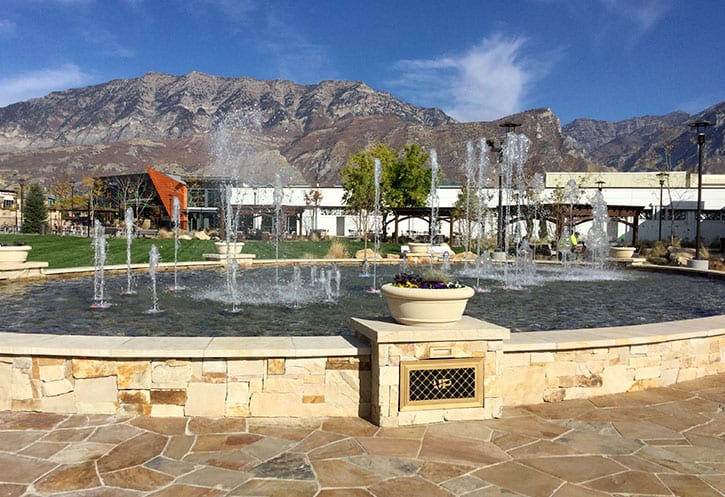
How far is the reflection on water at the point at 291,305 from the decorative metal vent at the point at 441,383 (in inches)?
113

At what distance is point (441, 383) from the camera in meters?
4.65

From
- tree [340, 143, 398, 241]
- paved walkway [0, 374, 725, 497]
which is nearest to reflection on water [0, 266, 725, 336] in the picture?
paved walkway [0, 374, 725, 497]

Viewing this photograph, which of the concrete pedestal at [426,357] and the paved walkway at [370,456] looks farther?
the concrete pedestal at [426,357]

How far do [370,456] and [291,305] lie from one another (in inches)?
249

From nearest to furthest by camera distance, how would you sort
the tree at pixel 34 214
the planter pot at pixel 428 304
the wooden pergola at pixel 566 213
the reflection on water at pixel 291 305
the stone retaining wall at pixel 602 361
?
1. the planter pot at pixel 428 304
2. the stone retaining wall at pixel 602 361
3. the reflection on water at pixel 291 305
4. the wooden pergola at pixel 566 213
5. the tree at pixel 34 214

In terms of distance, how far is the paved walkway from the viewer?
11.1 ft

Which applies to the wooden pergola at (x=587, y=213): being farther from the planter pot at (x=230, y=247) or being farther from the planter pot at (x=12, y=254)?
the planter pot at (x=12, y=254)

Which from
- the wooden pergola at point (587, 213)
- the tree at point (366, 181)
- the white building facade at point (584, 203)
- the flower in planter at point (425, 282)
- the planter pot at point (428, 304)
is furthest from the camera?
the white building facade at point (584, 203)

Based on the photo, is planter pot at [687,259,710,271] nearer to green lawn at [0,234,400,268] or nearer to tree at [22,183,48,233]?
green lawn at [0,234,400,268]

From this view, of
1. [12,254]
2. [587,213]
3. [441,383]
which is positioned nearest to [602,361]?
[441,383]

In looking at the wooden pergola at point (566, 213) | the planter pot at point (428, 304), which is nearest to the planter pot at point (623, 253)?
the wooden pergola at point (566, 213)

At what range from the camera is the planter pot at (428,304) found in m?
4.68

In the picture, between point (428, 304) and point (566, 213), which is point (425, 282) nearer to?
point (428, 304)

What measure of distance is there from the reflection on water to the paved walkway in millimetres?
3056
